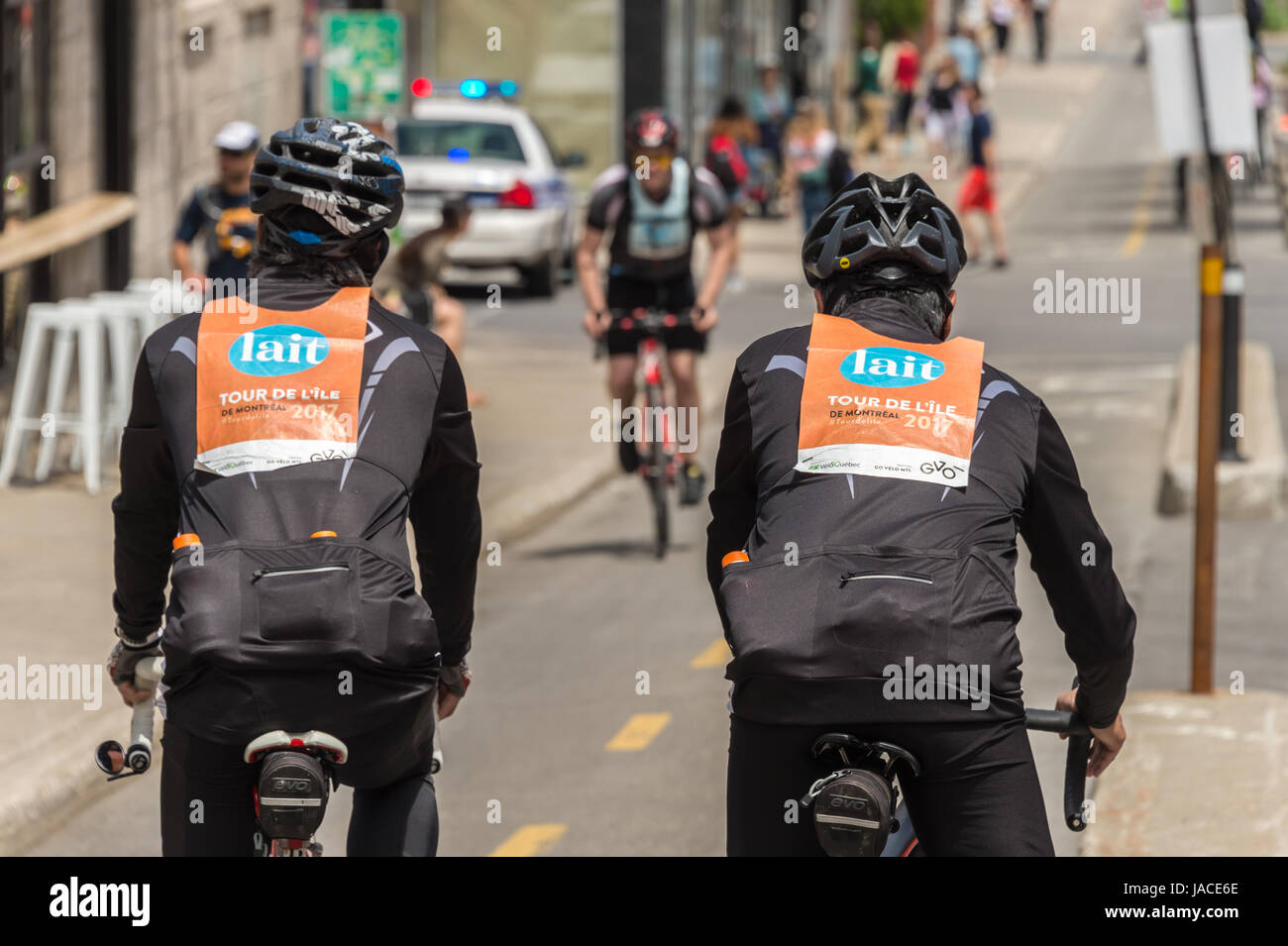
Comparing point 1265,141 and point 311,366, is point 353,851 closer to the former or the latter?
point 311,366

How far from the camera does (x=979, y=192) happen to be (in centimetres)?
2366

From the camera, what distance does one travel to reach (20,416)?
38.5 ft

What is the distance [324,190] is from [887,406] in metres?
1.03

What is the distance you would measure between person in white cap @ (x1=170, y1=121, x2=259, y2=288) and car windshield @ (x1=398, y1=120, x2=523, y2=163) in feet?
32.3

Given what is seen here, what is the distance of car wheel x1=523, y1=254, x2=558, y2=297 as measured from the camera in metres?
21.6

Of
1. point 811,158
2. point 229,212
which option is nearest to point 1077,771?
point 229,212

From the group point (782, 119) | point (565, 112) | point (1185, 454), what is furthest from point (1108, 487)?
point (782, 119)

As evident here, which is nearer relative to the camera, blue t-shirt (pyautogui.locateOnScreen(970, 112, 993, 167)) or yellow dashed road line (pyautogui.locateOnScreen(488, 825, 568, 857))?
yellow dashed road line (pyautogui.locateOnScreen(488, 825, 568, 857))

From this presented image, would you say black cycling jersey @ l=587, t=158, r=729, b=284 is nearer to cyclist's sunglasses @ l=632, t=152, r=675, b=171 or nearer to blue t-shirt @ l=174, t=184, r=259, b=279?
cyclist's sunglasses @ l=632, t=152, r=675, b=171

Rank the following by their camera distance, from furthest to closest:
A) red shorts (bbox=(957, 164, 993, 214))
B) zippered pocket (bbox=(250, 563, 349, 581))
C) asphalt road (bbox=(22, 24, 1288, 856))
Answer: red shorts (bbox=(957, 164, 993, 214)), asphalt road (bbox=(22, 24, 1288, 856)), zippered pocket (bbox=(250, 563, 349, 581))

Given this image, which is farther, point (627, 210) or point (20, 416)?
point (20, 416)

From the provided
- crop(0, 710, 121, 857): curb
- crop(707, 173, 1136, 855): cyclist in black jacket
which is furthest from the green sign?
crop(707, 173, 1136, 855): cyclist in black jacket

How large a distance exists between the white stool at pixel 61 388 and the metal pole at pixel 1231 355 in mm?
6171

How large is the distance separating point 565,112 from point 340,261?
26.2 metres
